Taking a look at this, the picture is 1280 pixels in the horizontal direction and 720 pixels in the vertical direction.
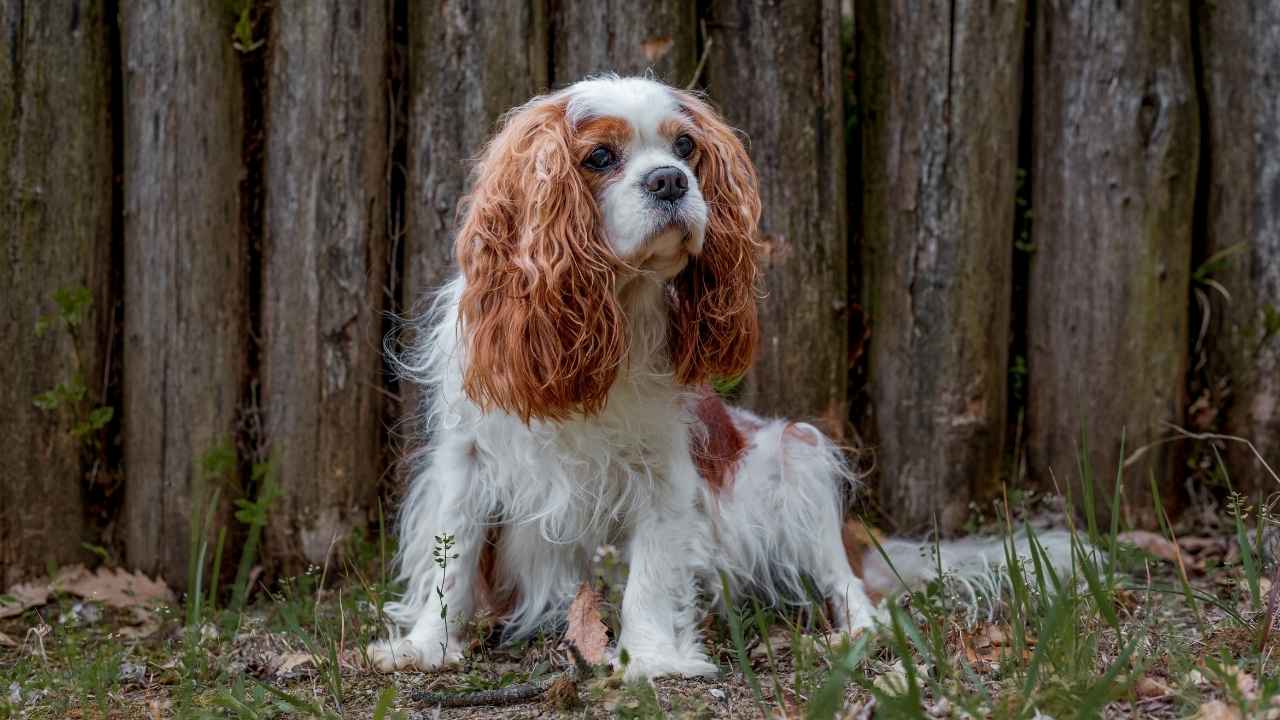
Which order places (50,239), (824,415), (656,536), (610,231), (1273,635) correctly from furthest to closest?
(824,415), (50,239), (656,536), (610,231), (1273,635)

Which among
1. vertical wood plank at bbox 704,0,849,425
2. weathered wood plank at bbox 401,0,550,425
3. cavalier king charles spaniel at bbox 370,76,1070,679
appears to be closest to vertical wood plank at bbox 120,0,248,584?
weathered wood plank at bbox 401,0,550,425

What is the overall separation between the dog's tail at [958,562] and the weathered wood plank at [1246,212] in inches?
32.6

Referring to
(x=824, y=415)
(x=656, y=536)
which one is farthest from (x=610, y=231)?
(x=824, y=415)

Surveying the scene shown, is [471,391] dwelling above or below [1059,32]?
below

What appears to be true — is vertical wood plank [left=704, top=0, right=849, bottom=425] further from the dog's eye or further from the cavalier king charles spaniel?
the dog's eye

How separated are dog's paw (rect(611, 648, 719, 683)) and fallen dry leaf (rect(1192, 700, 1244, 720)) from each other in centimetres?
129

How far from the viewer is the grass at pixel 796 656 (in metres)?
2.72

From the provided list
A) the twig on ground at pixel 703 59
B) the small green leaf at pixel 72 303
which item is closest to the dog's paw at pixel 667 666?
the twig on ground at pixel 703 59

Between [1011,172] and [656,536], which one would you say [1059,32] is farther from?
[656,536]

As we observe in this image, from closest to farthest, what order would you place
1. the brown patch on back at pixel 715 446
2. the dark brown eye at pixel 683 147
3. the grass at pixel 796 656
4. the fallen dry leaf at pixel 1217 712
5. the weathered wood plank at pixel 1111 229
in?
the fallen dry leaf at pixel 1217 712 < the grass at pixel 796 656 < the dark brown eye at pixel 683 147 < the brown patch on back at pixel 715 446 < the weathered wood plank at pixel 1111 229

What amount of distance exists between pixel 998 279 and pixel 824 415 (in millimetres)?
765

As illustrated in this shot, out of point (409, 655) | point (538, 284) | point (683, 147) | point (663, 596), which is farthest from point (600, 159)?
point (409, 655)

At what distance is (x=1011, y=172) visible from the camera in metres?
4.50

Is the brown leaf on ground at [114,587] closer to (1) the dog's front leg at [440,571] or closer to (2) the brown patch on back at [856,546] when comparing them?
(1) the dog's front leg at [440,571]
